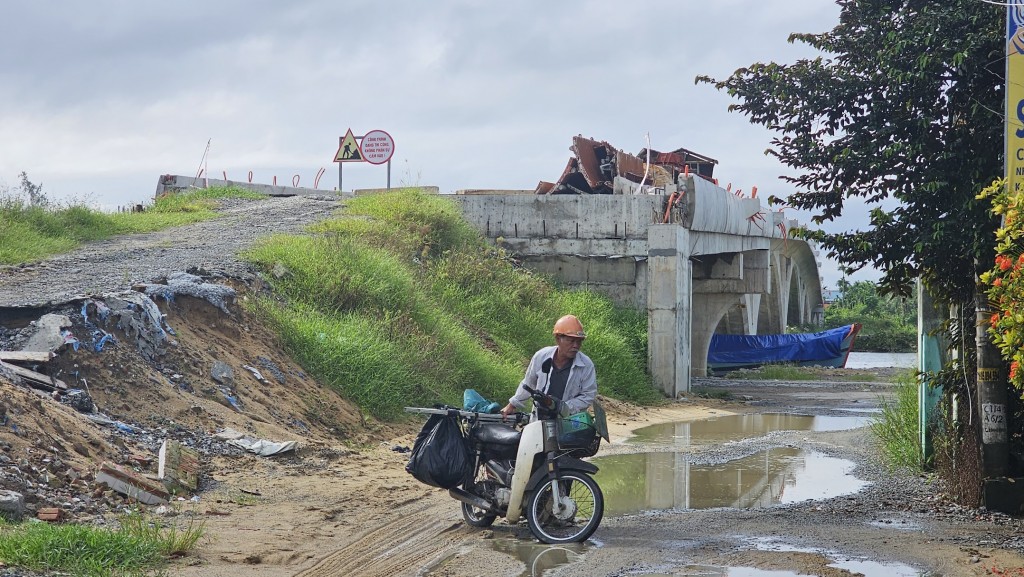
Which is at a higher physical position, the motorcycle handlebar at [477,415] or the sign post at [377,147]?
the sign post at [377,147]

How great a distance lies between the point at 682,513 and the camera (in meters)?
8.70

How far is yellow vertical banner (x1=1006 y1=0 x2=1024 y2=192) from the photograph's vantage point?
296 inches

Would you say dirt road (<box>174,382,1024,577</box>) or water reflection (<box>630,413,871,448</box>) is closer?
dirt road (<box>174,382,1024,577</box>)

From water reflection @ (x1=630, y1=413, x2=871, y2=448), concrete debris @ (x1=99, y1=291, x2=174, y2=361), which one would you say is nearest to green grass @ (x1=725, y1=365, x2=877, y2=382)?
water reflection @ (x1=630, y1=413, x2=871, y2=448)

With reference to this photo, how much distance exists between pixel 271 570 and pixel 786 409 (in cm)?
1623

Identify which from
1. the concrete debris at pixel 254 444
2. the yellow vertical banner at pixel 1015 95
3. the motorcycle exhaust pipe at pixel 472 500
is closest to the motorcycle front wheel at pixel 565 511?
the motorcycle exhaust pipe at pixel 472 500

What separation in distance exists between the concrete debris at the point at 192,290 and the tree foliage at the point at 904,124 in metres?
6.96

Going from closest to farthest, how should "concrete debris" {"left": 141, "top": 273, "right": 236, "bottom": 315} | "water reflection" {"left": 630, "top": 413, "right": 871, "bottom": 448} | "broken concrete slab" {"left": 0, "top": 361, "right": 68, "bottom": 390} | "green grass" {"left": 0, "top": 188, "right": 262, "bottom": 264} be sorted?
1. "broken concrete slab" {"left": 0, "top": 361, "right": 68, "bottom": 390}
2. "concrete debris" {"left": 141, "top": 273, "right": 236, "bottom": 315}
3. "water reflection" {"left": 630, "top": 413, "right": 871, "bottom": 448}
4. "green grass" {"left": 0, "top": 188, "right": 262, "bottom": 264}

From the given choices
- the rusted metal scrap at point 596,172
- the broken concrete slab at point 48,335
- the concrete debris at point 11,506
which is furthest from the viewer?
the rusted metal scrap at point 596,172

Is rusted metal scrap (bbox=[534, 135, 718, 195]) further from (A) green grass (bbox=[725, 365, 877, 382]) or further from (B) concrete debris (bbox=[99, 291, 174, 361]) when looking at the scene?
(B) concrete debris (bbox=[99, 291, 174, 361])

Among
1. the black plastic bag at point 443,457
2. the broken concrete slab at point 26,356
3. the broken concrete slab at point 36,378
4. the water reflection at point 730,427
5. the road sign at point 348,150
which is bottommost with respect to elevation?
the water reflection at point 730,427

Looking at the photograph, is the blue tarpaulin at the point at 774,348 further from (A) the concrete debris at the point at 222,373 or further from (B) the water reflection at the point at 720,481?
(A) the concrete debris at the point at 222,373

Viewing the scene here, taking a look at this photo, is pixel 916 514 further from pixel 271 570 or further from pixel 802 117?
pixel 271 570

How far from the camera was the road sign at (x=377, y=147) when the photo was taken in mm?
29125
